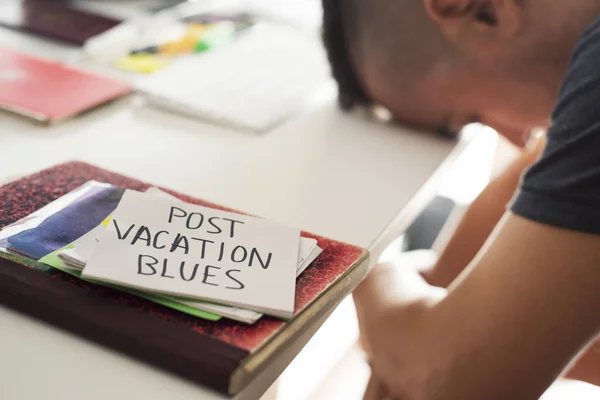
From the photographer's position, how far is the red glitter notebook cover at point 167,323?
0.43m

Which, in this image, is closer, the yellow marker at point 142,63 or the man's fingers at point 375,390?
the man's fingers at point 375,390

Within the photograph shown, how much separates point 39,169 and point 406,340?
1.46 ft

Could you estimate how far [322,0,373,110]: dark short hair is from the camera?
2.99ft

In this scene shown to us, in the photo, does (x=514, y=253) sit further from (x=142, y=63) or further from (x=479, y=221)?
(x=142, y=63)

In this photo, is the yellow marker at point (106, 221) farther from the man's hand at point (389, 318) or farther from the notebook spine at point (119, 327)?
the man's hand at point (389, 318)

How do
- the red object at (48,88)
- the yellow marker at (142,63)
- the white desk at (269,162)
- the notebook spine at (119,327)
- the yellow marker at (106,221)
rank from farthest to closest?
the yellow marker at (142,63) → the red object at (48,88) → the white desk at (269,162) → the yellow marker at (106,221) → the notebook spine at (119,327)

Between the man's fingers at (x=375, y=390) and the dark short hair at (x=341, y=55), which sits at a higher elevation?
the dark short hair at (x=341, y=55)

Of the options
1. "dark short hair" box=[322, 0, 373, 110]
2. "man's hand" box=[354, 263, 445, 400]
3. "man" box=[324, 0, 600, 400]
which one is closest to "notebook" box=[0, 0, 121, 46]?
"dark short hair" box=[322, 0, 373, 110]

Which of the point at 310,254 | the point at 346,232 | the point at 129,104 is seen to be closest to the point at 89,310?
the point at 310,254

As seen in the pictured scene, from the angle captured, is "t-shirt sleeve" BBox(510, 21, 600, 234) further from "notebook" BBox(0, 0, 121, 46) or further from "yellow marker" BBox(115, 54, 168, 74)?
"notebook" BBox(0, 0, 121, 46)

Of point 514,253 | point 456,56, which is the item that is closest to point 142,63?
point 456,56

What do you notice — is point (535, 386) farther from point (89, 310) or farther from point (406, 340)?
point (89, 310)

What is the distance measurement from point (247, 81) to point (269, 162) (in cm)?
25

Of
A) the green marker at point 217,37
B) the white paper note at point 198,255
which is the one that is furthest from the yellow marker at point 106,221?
the green marker at point 217,37
